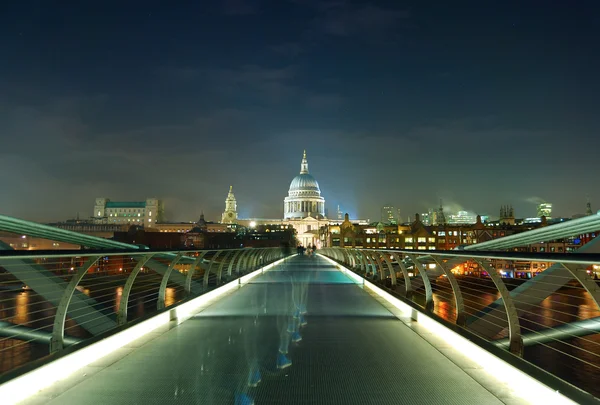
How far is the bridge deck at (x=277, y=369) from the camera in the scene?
360 cm

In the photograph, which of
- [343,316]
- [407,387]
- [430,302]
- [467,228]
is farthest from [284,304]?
[467,228]

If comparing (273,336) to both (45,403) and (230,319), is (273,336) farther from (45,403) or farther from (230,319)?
(45,403)

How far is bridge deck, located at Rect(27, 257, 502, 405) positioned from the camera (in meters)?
3.60

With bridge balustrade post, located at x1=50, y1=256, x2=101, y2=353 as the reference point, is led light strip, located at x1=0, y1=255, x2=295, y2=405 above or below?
Answer: below

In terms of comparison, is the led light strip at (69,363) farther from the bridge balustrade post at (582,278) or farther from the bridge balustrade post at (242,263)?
the bridge balustrade post at (242,263)

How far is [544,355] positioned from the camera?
4394 centimetres

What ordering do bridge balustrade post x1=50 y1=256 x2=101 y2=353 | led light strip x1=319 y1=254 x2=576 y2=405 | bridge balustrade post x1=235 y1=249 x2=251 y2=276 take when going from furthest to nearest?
bridge balustrade post x1=235 y1=249 x2=251 y2=276 < bridge balustrade post x1=50 y1=256 x2=101 y2=353 < led light strip x1=319 y1=254 x2=576 y2=405

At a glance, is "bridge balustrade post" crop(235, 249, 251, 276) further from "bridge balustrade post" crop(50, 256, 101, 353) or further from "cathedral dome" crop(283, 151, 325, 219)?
"cathedral dome" crop(283, 151, 325, 219)

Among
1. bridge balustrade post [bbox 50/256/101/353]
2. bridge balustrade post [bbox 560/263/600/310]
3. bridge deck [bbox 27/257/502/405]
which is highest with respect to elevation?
bridge balustrade post [bbox 560/263/600/310]

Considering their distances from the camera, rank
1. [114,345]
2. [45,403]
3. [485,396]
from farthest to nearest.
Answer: [114,345] < [485,396] < [45,403]

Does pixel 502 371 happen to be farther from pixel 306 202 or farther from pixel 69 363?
pixel 306 202

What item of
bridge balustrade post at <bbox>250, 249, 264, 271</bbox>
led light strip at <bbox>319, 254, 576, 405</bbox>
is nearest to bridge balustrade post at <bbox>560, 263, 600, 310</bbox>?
led light strip at <bbox>319, 254, 576, 405</bbox>

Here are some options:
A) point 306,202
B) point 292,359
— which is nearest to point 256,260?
point 292,359

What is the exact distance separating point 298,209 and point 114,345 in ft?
629
